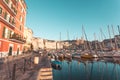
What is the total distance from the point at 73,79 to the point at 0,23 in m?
17.9

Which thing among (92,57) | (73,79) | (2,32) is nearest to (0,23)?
(2,32)

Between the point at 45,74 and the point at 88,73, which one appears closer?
the point at 45,74

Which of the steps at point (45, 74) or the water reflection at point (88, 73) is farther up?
the steps at point (45, 74)

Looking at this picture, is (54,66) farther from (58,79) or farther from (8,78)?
(8,78)

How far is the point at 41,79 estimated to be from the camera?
37.0 feet

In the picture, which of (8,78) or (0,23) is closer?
(8,78)

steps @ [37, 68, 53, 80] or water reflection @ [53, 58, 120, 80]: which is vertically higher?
steps @ [37, 68, 53, 80]

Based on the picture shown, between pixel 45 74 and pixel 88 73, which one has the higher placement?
pixel 45 74

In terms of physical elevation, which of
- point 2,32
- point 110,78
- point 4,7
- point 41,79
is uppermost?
point 4,7

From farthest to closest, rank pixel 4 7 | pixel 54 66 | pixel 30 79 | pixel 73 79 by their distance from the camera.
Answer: pixel 54 66, pixel 4 7, pixel 73 79, pixel 30 79

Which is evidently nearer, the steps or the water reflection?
the steps

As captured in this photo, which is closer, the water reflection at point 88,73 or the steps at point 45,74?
the steps at point 45,74

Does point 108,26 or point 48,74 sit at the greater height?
point 108,26

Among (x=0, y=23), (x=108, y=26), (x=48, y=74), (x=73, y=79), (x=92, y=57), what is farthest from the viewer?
(x=108, y=26)
